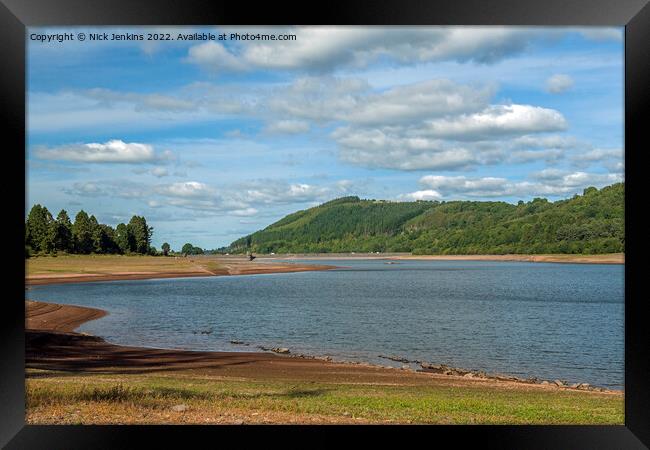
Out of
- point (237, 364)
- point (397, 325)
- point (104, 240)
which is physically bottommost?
A: point (397, 325)

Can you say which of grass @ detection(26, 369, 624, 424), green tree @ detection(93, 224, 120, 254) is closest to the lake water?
grass @ detection(26, 369, 624, 424)

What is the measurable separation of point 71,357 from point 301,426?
34.8ft

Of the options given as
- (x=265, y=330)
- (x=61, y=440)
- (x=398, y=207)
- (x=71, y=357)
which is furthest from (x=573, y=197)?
(x=61, y=440)

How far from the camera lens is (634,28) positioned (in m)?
5.69

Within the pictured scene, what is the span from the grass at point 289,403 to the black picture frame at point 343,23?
102 cm

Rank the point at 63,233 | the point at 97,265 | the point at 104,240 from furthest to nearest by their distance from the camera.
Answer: the point at 104,240
the point at 97,265
the point at 63,233

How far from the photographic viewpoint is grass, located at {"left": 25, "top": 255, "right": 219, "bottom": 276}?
56.2 meters

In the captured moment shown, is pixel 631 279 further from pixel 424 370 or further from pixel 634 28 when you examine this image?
pixel 424 370

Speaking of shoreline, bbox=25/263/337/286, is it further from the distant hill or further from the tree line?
the distant hill

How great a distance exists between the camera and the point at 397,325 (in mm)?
24906

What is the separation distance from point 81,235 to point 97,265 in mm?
3646

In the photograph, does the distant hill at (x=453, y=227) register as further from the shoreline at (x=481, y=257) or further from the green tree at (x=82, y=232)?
the green tree at (x=82, y=232)

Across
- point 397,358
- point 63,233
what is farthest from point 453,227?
point 397,358

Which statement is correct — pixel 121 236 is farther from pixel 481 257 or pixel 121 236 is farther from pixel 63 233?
pixel 481 257
